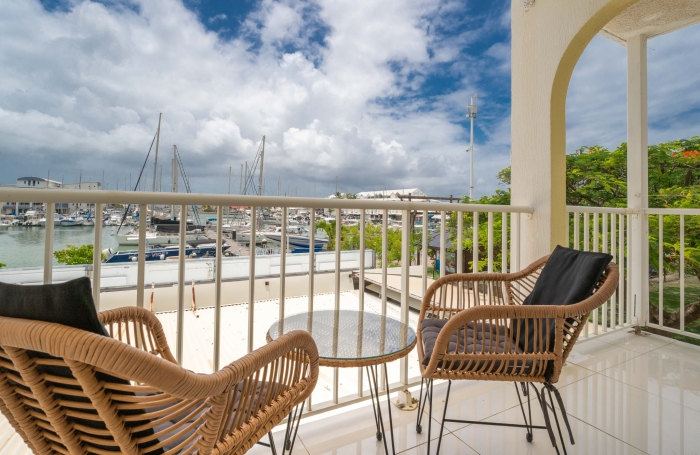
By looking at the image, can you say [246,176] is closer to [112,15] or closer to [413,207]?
[413,207]

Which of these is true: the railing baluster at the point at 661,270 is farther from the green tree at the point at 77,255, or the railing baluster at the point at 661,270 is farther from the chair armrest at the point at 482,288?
the green tree at the point at 77,255

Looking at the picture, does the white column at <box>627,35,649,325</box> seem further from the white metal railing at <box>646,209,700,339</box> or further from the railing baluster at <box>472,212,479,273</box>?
the railing baluster at <box>472,212,479,273</box>

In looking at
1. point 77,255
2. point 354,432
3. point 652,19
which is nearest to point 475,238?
point 354,432

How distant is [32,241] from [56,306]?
103 centimetres

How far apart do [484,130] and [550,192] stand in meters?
12.9

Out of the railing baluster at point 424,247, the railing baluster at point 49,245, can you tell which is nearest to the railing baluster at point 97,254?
the railing baluster at point 49,245

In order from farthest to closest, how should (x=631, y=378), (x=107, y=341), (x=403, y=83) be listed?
(x=403, y=83), (x=631, y=378), (x=107, y=341)

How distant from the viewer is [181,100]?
15977 mm

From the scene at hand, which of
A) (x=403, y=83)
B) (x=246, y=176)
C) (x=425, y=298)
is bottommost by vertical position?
(x=425, y=298)

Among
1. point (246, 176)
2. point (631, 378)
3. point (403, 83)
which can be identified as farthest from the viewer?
point (403, 83)

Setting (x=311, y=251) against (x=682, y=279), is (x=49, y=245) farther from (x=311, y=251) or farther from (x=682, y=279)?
(x=682, y=279)

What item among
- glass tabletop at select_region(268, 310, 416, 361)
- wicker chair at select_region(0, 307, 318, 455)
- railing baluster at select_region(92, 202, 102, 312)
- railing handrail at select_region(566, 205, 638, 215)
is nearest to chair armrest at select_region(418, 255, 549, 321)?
glass tabletop at select_region(268, 310, 416, 361)

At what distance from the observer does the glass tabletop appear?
1281 millimetres

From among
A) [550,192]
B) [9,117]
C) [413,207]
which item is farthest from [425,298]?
[9,117]
